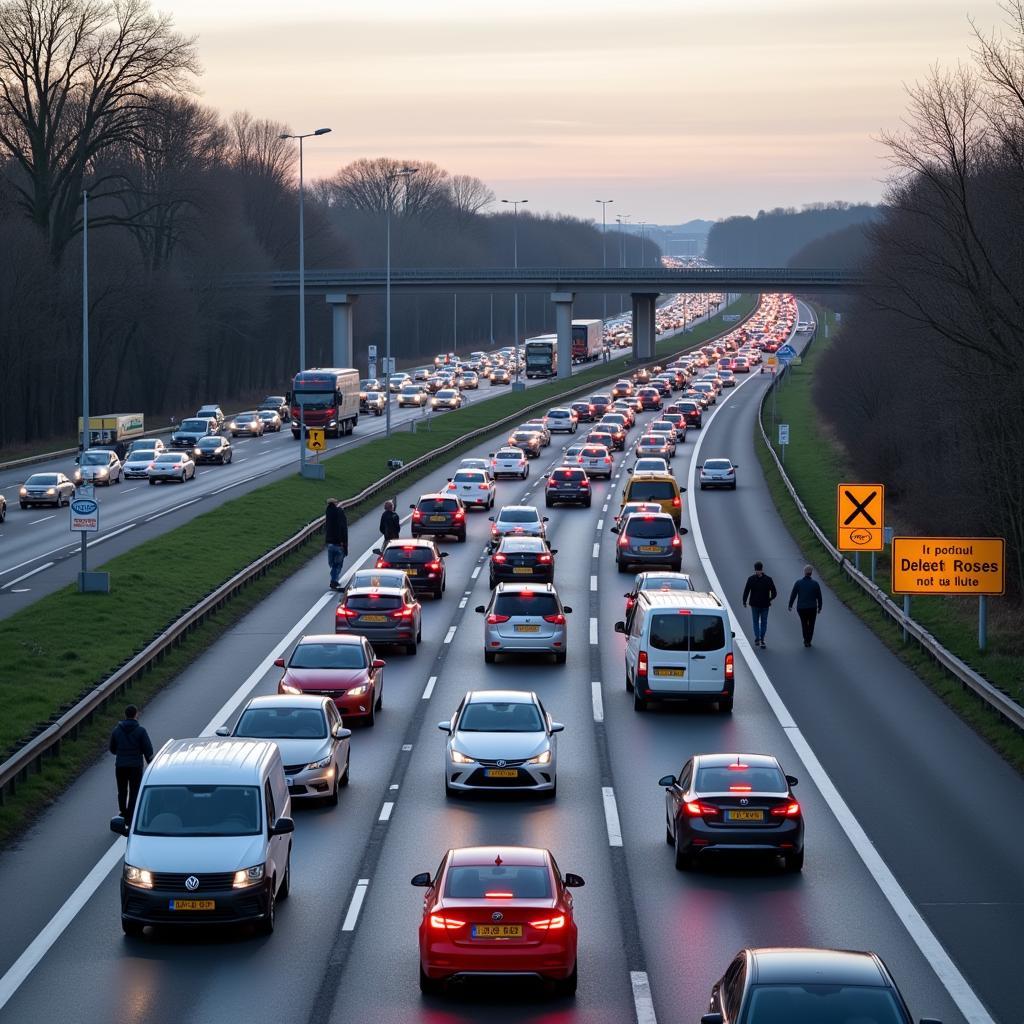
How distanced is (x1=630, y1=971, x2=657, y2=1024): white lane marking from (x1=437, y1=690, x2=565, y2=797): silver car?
6985 millimetres

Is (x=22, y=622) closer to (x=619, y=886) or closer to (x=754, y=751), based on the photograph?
(x=754, y=751)

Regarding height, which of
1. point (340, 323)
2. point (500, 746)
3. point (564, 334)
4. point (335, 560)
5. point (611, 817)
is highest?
point (340, 323)

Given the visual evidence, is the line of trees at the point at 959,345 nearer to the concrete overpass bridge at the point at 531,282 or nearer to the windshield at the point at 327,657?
the windshield at the point at 327,657

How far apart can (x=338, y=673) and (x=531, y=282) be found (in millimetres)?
106997

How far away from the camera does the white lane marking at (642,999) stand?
15.1m

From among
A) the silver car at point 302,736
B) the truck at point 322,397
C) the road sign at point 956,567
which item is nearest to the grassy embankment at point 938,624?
the road sign at point 956,567

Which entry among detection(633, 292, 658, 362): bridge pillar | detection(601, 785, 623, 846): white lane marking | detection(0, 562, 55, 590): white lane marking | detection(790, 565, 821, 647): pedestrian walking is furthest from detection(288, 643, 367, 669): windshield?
detection(633, 292, 658, 362): bridge pillar

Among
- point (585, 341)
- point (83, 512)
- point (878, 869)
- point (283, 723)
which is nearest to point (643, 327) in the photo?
point (585, 341)

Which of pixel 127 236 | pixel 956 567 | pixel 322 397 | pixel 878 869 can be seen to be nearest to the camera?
pixel 878 869

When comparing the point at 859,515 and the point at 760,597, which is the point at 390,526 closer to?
the point at 859,515

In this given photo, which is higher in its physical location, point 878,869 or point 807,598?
point 807,598

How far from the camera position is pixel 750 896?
752 inches

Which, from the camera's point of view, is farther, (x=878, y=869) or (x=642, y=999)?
(x=878, y=869)

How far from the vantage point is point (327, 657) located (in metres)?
28.4
